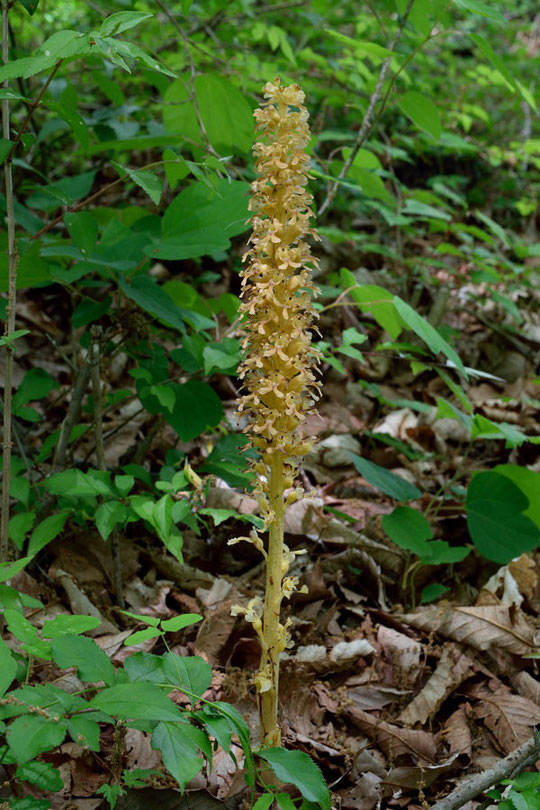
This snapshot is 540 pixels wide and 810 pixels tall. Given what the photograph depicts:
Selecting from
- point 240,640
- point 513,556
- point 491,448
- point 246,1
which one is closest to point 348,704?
point 240,640

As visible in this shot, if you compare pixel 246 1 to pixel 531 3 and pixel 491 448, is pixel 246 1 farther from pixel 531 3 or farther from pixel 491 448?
pixel 531 3

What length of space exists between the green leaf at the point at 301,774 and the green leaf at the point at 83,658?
1.34 feet

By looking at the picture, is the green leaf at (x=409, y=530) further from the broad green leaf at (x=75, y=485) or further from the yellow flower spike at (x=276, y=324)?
the broad green leaf at (x=75, y=485)

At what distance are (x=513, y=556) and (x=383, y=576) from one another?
54cm

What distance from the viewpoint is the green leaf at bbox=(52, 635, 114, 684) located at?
4.45 ft

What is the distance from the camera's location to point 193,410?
7.97 feet

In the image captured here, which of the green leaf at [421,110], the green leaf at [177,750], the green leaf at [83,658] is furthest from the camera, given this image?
the green leaf at [421,110]

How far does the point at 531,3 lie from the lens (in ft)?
32.1

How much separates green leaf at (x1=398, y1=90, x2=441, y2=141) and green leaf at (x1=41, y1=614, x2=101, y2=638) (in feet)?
7.53

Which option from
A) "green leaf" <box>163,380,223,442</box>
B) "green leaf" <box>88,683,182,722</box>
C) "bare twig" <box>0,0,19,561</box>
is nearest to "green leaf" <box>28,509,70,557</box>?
"bare twig" <box>0,0,19,561</box>

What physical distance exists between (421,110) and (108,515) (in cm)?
204

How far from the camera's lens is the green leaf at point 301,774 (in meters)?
1.39

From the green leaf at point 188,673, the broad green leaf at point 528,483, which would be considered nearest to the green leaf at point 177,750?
the green leaf at point 188,673

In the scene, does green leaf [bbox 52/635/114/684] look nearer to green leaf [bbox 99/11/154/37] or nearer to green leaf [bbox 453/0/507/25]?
green leaf [bbox 99/11/154/37]
